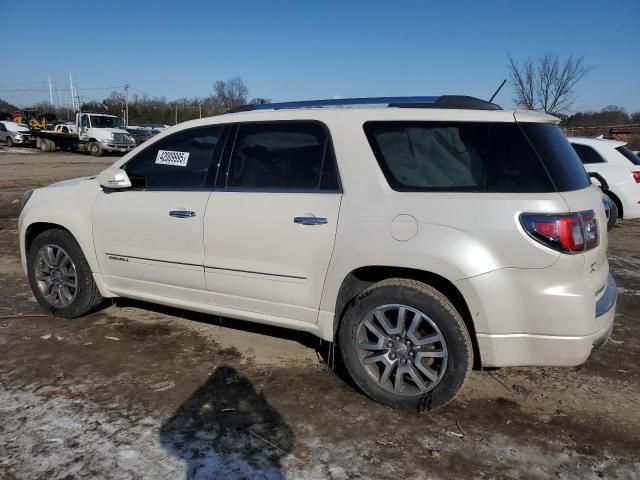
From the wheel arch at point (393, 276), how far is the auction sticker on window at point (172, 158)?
5.41 feet

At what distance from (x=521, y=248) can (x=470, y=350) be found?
0.66m

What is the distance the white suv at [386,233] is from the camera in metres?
2.88

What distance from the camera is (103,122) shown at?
30.0 meters

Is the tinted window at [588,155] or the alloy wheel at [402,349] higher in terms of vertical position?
the tinted window at [588,155]

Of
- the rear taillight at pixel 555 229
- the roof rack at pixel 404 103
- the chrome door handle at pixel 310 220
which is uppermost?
the roof rack at pixel 404 103

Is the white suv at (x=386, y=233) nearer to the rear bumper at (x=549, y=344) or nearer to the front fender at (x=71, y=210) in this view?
the rear bumper at (x=549, y=344)

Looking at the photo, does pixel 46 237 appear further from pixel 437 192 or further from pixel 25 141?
pixel 25 141

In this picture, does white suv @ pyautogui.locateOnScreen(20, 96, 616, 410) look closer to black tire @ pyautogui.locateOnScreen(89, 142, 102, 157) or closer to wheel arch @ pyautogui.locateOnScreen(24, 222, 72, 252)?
wheel arch @ pyautogui.locateOnScreen(24, 222, 72, 252)

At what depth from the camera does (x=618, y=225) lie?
399 inches

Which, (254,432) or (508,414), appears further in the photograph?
(508,414)

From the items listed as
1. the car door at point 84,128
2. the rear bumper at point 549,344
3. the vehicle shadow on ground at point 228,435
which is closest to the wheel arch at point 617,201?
the rear bumper at point 549,344

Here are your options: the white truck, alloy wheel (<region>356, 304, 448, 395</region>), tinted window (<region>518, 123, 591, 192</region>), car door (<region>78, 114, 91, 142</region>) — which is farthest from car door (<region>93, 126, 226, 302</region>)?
car door (<region>78, 114, 91, 142</region>)

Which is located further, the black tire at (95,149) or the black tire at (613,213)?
the black tire at (95,149)

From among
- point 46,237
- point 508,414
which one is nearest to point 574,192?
point 508,414
